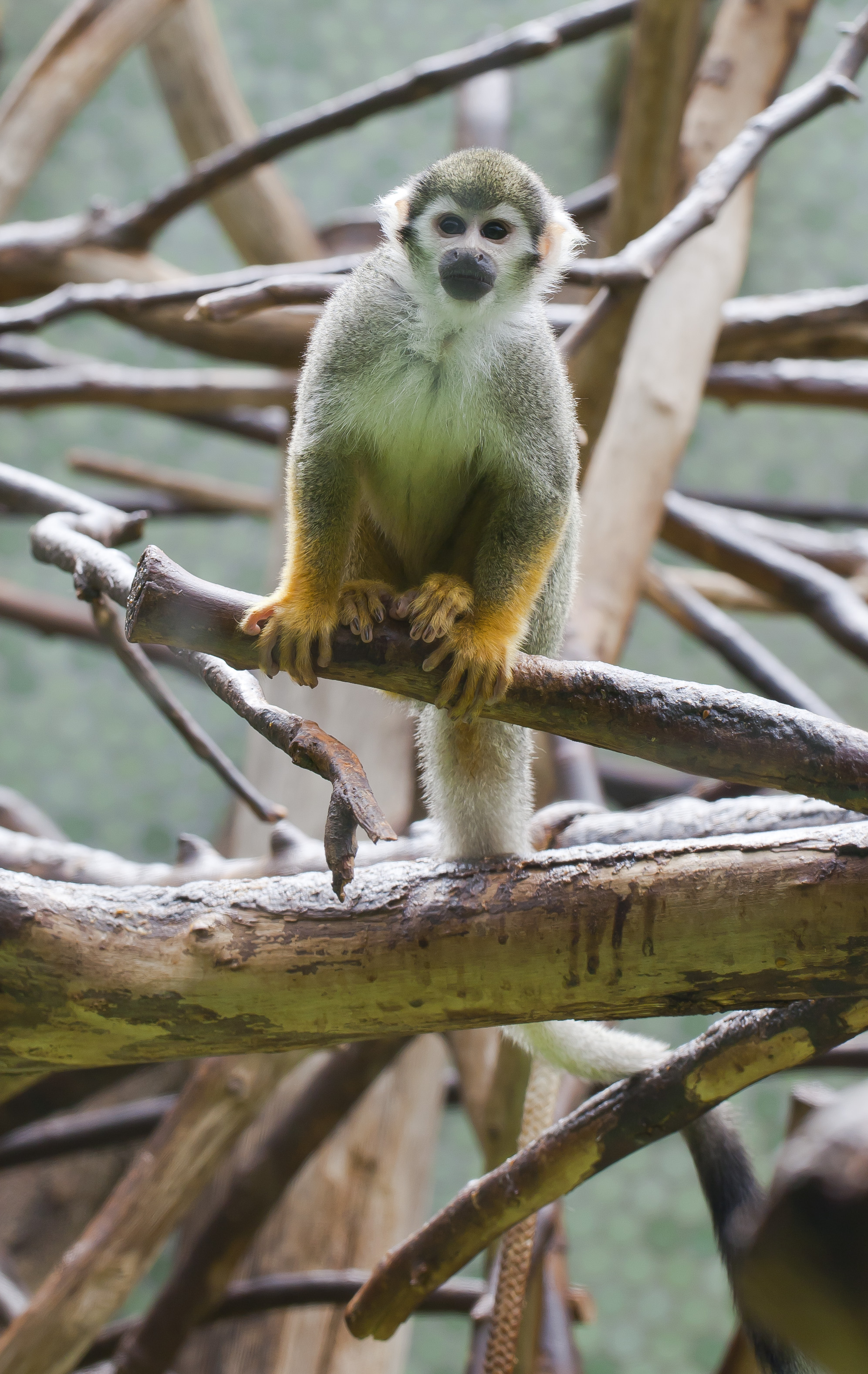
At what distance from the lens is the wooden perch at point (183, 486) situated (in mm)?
4633

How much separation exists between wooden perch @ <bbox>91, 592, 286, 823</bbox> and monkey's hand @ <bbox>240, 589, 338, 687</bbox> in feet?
1.47

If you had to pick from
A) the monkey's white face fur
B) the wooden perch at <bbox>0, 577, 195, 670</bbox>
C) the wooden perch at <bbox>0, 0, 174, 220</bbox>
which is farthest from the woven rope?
the wooden perch at <bbox>0, 0, 174, 220</bbox>

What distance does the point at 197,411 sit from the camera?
168 inches

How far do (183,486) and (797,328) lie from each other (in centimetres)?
266

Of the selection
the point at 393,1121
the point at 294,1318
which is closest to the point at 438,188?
the point at 393,1121

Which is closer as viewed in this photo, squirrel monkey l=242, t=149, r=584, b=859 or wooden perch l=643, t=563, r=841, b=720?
squirrel monkey l=242, t=149, r=584, b=859

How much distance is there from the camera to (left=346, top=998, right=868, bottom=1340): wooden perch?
148 cm

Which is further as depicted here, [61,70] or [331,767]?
[61,70]

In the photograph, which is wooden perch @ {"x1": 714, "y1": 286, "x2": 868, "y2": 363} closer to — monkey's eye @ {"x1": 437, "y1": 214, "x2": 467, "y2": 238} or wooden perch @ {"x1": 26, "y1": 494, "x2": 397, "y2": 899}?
monkey's eye @ {"x1": 437, "y1": 214, "x2": 467, "y2": 238}

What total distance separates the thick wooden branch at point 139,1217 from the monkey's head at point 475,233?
1.76 meters

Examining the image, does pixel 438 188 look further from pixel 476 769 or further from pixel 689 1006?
pixel 689 1006

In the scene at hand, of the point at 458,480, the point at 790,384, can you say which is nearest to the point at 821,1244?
the point at 458,480

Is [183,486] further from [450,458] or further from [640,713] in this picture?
[640,713]

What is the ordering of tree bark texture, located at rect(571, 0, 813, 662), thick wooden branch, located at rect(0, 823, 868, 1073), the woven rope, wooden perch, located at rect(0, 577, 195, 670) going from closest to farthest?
1. thick wooden branch, located at rect(0, 823, 868, 1073)
2. the woven rope
3. tree bark texture, located at rect(571, 0, 813, 662)
4. wooden perch, located at rect(0, 577, 195, 670)
